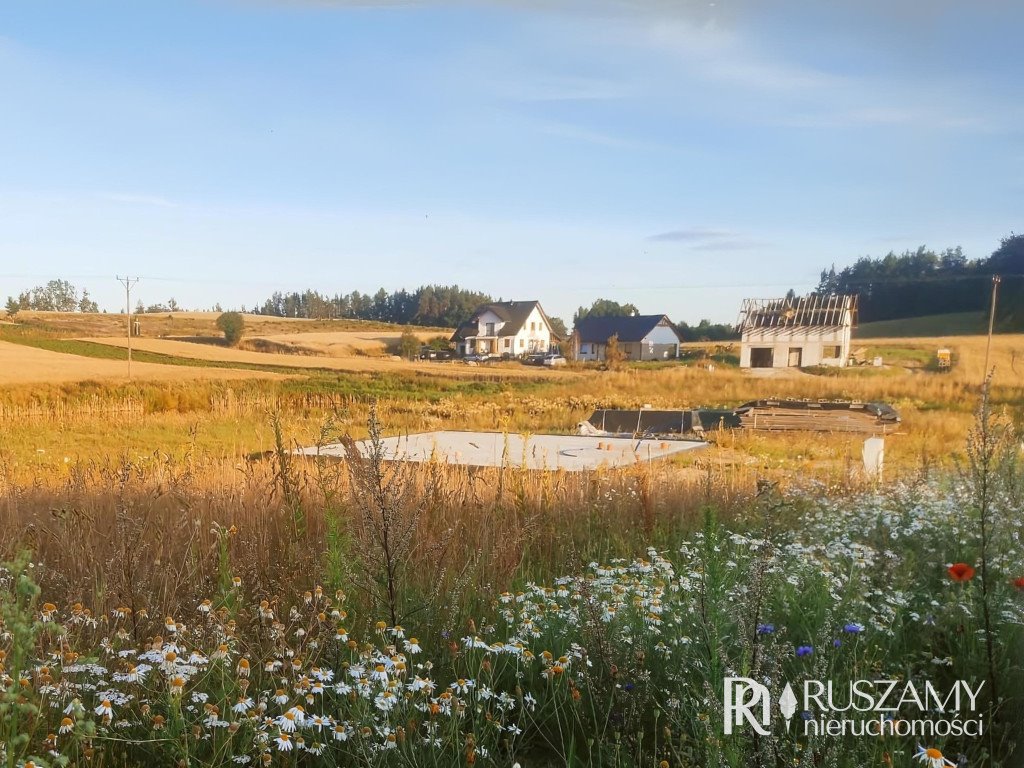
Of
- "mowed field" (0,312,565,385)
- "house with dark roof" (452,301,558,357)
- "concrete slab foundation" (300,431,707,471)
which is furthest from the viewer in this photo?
"mowed field" (0,312,565,385)

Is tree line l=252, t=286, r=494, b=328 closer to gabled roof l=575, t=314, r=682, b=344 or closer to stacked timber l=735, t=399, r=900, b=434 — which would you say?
gabled roof l=575, t=314, r=682, b=344

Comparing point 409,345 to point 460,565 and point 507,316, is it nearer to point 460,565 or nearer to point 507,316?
point 507,316

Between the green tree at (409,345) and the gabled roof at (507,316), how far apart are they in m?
0.45

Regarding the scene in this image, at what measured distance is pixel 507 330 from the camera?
6008 millimetres

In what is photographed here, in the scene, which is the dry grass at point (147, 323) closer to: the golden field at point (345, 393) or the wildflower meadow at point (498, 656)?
the golden field at point (345, 393)

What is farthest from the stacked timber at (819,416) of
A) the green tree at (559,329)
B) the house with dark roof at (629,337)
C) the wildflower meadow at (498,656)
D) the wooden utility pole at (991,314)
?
the wildflower meadow at (498,656)

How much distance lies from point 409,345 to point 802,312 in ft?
10.3

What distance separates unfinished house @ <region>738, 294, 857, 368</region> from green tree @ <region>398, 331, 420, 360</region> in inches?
103

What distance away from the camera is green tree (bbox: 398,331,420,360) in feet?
21.3

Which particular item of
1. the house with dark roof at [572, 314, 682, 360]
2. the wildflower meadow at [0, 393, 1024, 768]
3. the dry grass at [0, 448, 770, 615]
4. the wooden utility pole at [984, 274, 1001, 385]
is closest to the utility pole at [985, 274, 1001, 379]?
the wooden utility pole at [984, 274, 1001, 385]

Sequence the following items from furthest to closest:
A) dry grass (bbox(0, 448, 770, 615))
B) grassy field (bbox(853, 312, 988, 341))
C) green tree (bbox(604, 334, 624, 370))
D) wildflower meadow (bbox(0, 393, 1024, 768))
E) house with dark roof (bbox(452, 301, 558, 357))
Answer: green tree (bbox(604, 334, 624, 370)) → house with dark roof (bbox(452, 301, 558, 357)) → grassy field (bbox(853, 312, 988, 341)) → dry grass (bbox(0, 448, 770, 615)) → wildflower meadow (bbox(0, 393, 1024, 768))

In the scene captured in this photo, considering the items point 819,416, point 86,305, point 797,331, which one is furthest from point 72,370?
point 819,416

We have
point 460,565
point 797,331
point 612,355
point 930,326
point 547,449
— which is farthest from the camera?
point 547,449

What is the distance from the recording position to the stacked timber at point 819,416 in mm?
5410
